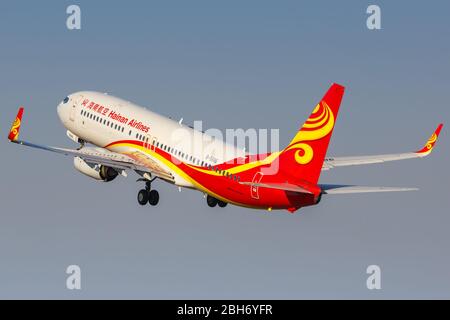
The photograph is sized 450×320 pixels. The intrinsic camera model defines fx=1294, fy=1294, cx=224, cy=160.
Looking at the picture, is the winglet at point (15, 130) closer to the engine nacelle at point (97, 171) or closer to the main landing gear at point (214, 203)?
the engine nacelle at point (97, 171)

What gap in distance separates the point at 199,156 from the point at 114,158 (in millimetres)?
8402

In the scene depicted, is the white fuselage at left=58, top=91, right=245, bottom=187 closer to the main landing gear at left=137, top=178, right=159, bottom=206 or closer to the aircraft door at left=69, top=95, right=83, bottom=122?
the aircraft door at left=69, top=95, right=83, bottom=122

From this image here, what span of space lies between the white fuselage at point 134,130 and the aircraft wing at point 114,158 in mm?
639

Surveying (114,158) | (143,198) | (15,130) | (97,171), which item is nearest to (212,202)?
(143,198)

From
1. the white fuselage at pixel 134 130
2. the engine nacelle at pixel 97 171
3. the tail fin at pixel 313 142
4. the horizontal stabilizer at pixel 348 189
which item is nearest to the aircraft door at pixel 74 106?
the white fuselage at pixel 134 130

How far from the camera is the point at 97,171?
99.9 meters

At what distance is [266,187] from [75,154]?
18.7 metres

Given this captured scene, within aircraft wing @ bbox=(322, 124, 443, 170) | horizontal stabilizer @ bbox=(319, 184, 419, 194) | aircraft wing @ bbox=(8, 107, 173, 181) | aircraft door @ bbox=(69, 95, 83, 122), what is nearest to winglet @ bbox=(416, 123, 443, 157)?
aircraft wing @ bbox=(322, 124, 443, 170)

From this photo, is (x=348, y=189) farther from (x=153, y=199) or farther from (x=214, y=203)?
(x=153, y=199)

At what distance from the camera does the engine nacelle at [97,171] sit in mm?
99625

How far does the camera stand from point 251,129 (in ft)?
302

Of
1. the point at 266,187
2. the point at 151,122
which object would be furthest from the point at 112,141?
the point at 266,187

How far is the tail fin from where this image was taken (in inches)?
3182

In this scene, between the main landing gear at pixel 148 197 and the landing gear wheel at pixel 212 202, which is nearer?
the main landing gear at pixel 148 197
